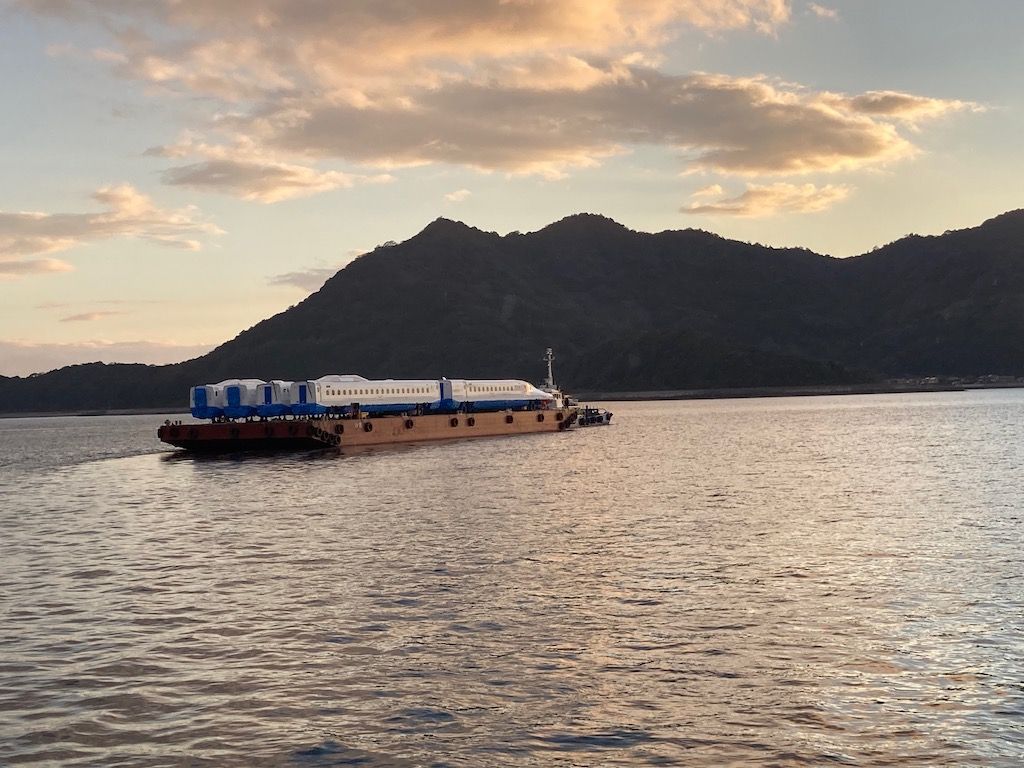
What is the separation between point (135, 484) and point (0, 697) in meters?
59.7

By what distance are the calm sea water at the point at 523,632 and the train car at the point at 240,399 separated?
59.7m

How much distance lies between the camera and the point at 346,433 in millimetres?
114188

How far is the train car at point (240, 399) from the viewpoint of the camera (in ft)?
378

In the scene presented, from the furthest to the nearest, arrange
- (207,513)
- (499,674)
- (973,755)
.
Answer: (207,513) → (499,674) → (973,755)

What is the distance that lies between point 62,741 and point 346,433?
3850 inches

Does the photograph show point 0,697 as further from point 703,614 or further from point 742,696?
point 703,614

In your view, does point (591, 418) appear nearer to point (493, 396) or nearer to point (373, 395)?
point (493, 396)

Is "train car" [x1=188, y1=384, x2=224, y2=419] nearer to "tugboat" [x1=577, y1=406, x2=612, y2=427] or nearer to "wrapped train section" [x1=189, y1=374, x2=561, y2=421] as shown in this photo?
"wrapped train section" [x1=189, y1=374, x2=561, y2=421]

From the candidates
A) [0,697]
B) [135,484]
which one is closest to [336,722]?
[0,697]

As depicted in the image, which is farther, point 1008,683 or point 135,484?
point 135,484

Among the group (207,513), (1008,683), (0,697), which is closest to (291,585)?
(0,697)

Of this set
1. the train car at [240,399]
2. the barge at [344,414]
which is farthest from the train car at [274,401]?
the train car at [240,399]

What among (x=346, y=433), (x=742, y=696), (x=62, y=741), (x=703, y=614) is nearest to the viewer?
(x=62, y=741)

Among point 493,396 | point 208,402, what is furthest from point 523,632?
point 493,396
